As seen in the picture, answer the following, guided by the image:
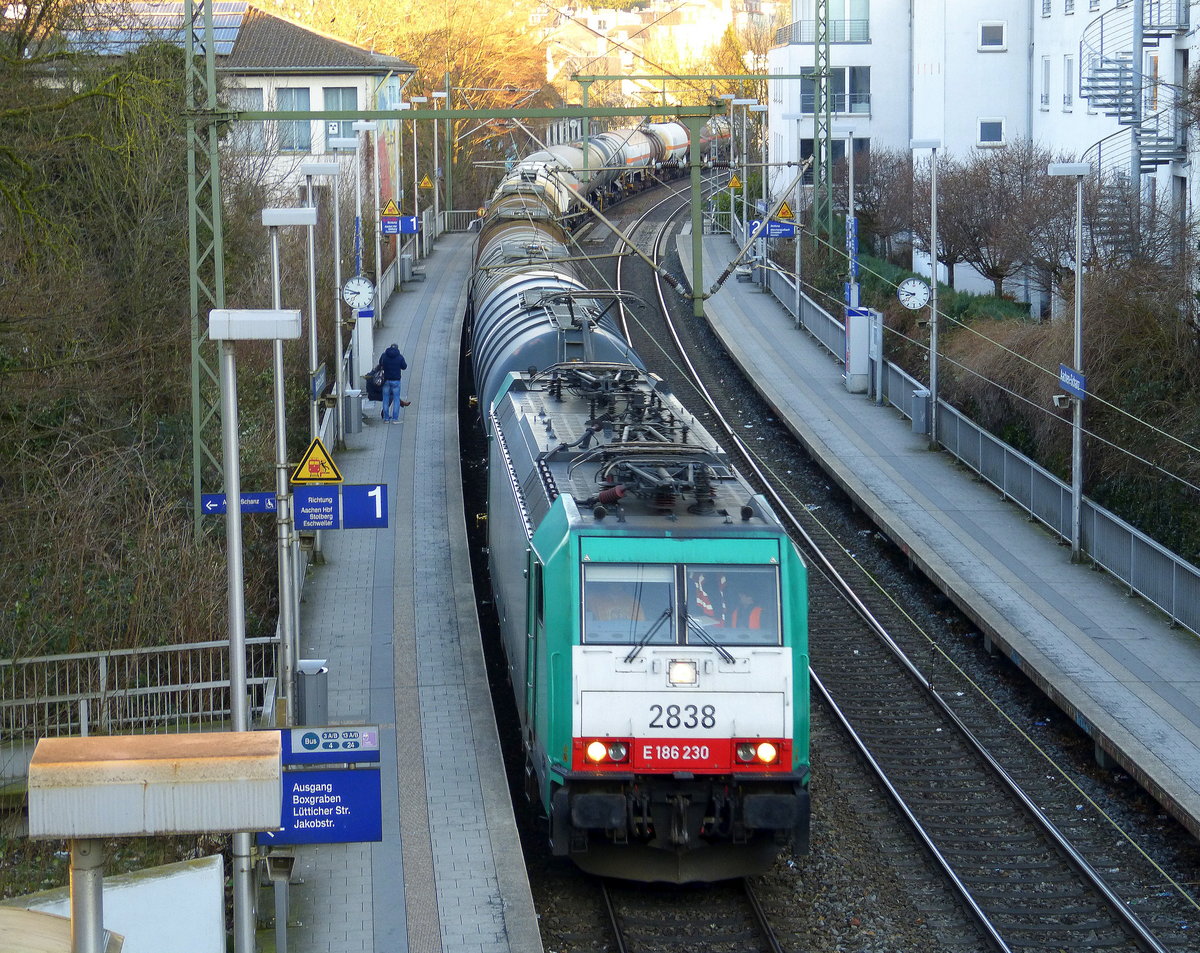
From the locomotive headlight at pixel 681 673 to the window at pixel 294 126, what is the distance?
3192 cm

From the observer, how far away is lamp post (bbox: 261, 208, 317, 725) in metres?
13.7

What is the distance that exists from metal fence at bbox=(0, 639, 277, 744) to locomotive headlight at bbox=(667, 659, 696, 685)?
15.6 ft

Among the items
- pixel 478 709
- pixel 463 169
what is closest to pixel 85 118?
pixel 478 709

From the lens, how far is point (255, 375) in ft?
90.2

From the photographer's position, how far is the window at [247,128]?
112 feet

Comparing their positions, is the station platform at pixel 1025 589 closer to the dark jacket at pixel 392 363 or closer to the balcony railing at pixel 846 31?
the dark jacket at pixel 392 363

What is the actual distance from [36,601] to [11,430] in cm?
425

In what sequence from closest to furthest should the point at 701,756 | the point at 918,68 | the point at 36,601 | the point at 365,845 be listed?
the point at 701,756 < the point at 365,845 < the point at 36,601 < the point at 918,68

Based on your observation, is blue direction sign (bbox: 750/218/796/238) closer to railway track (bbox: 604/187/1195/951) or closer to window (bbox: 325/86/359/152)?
railway track (bbox: 604/187/1195/951)

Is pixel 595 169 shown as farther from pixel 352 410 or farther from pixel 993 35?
pixel 993 35

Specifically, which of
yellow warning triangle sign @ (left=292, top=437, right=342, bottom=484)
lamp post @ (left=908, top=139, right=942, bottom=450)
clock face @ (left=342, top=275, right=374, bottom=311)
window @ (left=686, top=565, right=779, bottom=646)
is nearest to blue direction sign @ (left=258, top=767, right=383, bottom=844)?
window @ (left=686, top=565, right=779, bottom=646)

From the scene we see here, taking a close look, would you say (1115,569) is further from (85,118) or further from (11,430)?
(85,118)

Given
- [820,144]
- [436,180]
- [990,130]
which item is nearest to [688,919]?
[820,144]

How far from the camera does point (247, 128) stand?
3634cm
